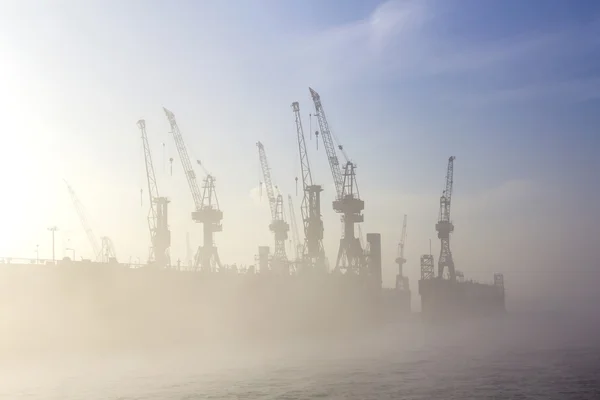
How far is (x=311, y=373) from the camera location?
79.4 meters

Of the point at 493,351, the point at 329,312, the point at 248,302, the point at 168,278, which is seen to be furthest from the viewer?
the point at 329,312

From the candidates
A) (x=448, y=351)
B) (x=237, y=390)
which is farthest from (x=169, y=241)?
(x=237, y=390)

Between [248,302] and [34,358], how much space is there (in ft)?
245

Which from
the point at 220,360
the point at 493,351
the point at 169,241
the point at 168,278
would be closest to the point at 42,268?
the point at 168,278

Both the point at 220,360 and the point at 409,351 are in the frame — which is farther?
the point at 409,351

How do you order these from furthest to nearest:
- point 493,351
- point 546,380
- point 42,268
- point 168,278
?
point 168,278 → point 42,268 → point 493,351 → point 546,380

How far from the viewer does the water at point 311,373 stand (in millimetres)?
64125

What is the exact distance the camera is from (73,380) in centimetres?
7325

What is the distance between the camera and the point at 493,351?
355ft

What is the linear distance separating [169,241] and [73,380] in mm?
103625

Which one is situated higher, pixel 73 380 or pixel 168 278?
pixel 168 278

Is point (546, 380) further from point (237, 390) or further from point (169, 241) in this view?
point (169, 241)

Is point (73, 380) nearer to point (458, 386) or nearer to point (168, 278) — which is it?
point (458, 386)

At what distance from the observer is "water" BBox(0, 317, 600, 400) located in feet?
210
